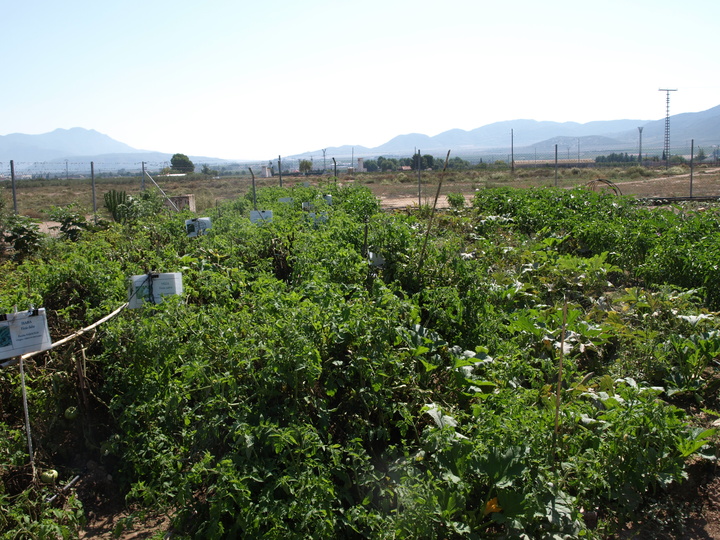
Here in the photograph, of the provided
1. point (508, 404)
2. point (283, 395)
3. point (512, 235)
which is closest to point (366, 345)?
point (283, 395)

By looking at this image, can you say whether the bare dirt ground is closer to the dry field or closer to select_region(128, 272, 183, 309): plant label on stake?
select_region(128, 272, 183, 309): plant label on stake

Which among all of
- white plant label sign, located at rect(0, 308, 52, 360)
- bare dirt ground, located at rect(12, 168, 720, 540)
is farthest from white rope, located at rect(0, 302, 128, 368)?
bare dirt ground, located at rect(12, 168, 720, 540)

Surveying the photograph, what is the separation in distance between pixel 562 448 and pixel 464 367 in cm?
79

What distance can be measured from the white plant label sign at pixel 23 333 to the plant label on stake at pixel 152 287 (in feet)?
3.14

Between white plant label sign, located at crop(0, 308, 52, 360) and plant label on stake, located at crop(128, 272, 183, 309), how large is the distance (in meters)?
0.96

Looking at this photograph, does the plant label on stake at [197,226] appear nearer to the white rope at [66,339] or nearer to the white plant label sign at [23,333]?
the white rope at [66,339]

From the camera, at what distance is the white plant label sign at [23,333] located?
3293 millimetres

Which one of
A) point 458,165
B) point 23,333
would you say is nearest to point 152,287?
point 23,333

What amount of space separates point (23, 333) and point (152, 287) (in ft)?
3.76

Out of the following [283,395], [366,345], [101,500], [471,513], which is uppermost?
[366,345]

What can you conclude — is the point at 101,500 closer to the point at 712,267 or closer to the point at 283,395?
the point at 283,395

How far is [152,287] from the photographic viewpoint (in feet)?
14.5

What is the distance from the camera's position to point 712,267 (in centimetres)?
611

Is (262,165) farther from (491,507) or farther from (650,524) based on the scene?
(491,507)
